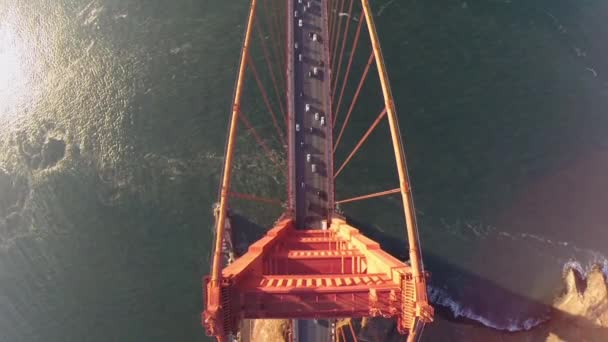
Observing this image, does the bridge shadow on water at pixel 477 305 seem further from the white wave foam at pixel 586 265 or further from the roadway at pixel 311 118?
the roadway at pixel 311 118

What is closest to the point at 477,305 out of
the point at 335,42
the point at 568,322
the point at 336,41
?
the point at 568,322

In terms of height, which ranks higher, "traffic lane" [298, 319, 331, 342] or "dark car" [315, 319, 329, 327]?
"dark car" [315, 319, 329, 327]

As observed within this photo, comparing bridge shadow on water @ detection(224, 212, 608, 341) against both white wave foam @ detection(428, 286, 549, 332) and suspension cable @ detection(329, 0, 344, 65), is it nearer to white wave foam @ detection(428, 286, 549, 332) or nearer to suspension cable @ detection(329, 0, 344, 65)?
white wave foam @ detection(428, 286, 549, 332)

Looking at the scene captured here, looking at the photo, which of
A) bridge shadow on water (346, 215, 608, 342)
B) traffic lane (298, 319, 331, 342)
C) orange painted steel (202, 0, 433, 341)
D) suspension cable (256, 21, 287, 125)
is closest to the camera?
Result: orange painted steel (202, 0, 433, 341)

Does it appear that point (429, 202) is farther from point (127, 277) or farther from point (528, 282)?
point (127, 277)

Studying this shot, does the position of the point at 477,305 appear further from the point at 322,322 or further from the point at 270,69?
the point at 270,69

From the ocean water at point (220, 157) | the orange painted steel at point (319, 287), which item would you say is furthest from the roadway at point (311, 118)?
the orange painted steel at point (319, 287)

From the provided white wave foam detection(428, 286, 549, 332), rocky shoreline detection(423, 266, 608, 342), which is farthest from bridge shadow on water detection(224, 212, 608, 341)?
rocky shoreline detection(423, 266, 608, 342)
